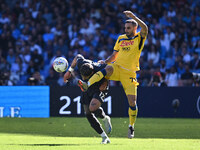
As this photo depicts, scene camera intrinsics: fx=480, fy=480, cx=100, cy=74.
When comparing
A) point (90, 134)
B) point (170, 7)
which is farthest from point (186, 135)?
point (170, 7)

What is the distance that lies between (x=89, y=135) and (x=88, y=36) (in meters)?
10.1

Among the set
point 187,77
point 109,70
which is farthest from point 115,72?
point 187,77

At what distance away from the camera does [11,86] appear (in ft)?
56.6

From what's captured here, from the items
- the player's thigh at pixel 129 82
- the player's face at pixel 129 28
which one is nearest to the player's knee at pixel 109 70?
the player's thigh at pixel 129 82

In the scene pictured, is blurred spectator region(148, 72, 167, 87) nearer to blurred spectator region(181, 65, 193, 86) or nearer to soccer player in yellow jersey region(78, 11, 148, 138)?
blurred spectator region(181, 65, 193, 86)

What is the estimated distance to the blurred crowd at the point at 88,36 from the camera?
758 inches

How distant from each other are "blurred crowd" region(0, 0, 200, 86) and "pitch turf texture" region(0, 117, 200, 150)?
3.41 m

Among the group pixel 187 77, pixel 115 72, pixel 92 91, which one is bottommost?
pixel 187 77

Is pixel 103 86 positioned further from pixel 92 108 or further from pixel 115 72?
pixel 92 108

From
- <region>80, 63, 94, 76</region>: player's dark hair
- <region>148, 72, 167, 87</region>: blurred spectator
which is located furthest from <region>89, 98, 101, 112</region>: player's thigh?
<region>148, 72, 167, 87</region>: blurred spectator

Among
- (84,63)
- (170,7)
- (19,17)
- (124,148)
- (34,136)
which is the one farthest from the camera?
(19,17)

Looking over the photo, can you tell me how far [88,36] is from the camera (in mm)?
21188

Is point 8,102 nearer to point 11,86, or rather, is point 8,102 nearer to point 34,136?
point 11,86

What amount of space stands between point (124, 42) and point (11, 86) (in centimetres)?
759
